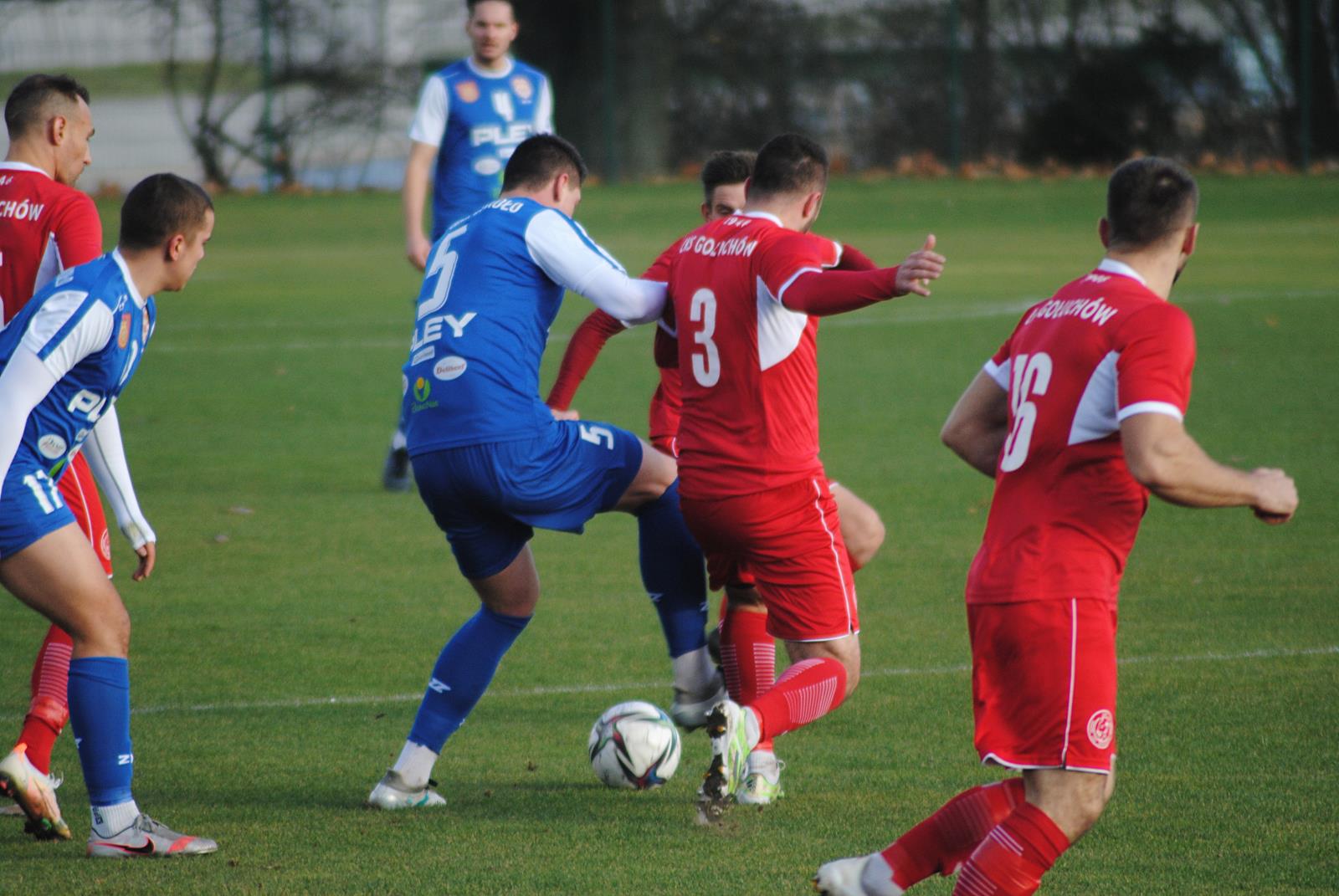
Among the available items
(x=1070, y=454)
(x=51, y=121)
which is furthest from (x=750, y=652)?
(x=51, y=121)

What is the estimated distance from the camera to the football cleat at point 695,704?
5488 millimetres

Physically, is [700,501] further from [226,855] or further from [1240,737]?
[1240,737]

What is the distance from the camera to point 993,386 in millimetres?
4012

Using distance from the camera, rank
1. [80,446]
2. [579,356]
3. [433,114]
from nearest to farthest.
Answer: [80,446], [579,356], [433,114]

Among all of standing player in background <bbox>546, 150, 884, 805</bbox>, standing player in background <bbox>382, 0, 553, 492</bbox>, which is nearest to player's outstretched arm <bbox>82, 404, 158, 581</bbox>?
standing player in background <bbox>546, 150, 884, 805</bbox>

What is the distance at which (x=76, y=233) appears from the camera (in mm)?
5434

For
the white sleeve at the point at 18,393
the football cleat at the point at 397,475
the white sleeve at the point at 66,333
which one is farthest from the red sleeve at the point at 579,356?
the football cleat at the point at 397,475

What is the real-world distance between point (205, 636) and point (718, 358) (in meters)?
3.20

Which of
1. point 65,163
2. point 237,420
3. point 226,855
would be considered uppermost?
point 65,163

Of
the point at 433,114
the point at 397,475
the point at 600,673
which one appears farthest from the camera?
the point at 397,475

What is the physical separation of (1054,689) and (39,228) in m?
3.53

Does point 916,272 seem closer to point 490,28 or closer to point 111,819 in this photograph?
point 111,819

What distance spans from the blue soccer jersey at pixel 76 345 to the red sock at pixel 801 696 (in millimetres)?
1908

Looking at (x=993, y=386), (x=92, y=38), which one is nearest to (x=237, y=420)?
(x=993, y=386)
